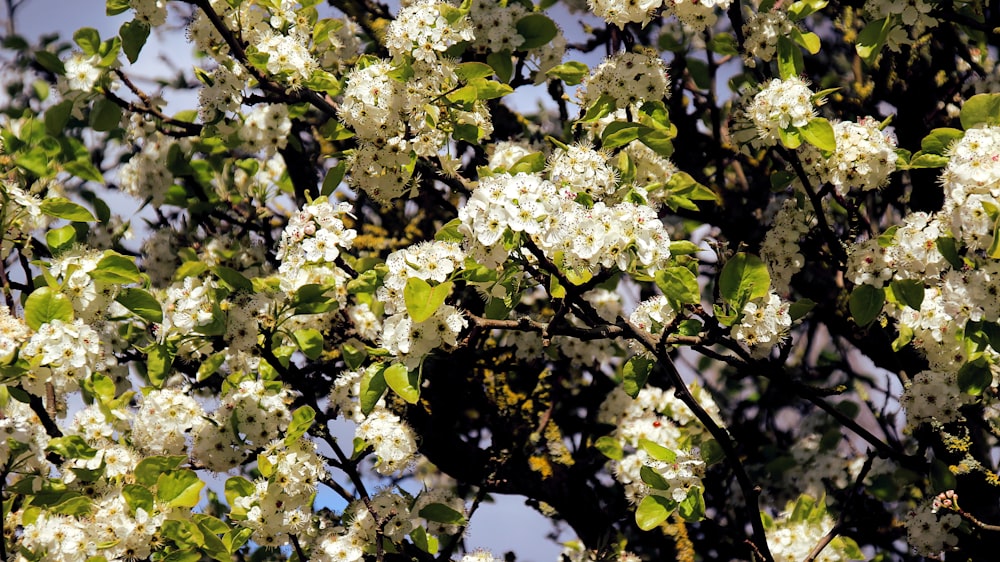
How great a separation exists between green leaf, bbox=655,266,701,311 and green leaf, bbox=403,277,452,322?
70 centimetres

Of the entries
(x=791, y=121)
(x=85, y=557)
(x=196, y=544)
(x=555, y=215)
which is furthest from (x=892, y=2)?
(x=85, y=557)

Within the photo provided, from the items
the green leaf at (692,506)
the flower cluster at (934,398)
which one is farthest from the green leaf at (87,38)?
the flower cluster at (934,398)

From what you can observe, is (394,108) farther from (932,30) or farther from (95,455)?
(932,30)

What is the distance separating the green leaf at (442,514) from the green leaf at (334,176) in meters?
1.34

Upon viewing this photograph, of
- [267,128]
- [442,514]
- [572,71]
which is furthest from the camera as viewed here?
[267,128]

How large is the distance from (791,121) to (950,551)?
194 centimetres

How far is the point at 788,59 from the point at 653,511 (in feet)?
5.90

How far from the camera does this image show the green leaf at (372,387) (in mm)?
3375

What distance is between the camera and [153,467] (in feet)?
12.3

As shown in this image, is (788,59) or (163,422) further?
(163,422)

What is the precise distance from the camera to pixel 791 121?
3811mm

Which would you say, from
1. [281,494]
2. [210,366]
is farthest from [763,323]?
[210,366]

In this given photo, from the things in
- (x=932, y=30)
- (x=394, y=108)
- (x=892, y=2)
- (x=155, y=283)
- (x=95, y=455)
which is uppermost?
(x=932, y=30)

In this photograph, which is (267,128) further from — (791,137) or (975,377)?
(975,377)
